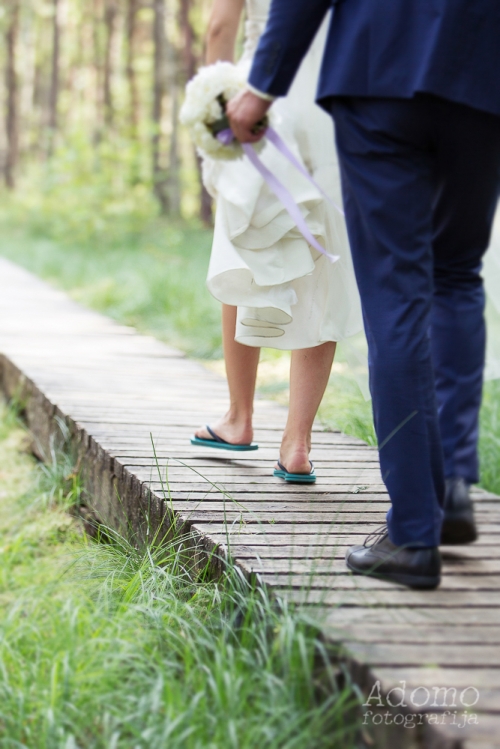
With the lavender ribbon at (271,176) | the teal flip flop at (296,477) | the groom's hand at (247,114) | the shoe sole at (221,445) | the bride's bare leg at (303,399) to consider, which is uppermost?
the groom's hand at (247,114)

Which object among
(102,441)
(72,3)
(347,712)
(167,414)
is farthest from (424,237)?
(72,3)

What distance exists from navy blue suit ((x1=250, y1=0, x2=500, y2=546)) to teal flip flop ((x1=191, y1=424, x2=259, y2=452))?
1.25 m

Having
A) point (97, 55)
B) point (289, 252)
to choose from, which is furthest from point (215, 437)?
point (97, 55)

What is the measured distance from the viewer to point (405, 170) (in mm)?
1878

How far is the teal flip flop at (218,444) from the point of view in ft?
10.4

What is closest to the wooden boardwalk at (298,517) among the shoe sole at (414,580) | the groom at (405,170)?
the shoe sole at (414,580)

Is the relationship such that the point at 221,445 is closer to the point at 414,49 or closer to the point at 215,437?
the point at 215,437

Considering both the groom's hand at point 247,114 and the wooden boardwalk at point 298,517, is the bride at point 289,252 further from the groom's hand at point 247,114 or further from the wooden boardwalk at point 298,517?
the groom's hand at point 247,114

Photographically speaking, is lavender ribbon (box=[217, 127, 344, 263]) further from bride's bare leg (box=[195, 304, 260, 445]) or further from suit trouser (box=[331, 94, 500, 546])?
bride's bare leg (box=[195, 304, 260, 445])

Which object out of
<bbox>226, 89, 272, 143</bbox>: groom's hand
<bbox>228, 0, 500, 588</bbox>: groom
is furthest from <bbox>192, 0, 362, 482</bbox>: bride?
<bbox>228, 0, 500, 588</bbox>: groom

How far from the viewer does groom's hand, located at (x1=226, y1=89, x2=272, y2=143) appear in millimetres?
2049

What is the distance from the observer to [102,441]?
3.27 m

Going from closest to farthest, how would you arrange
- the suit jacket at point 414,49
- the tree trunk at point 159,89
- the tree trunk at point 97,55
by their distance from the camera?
the suit jacket at point 414,49, the tree trunk at point 159,89, the tree trunk at point 97,55

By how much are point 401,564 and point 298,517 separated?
583 millimetres
